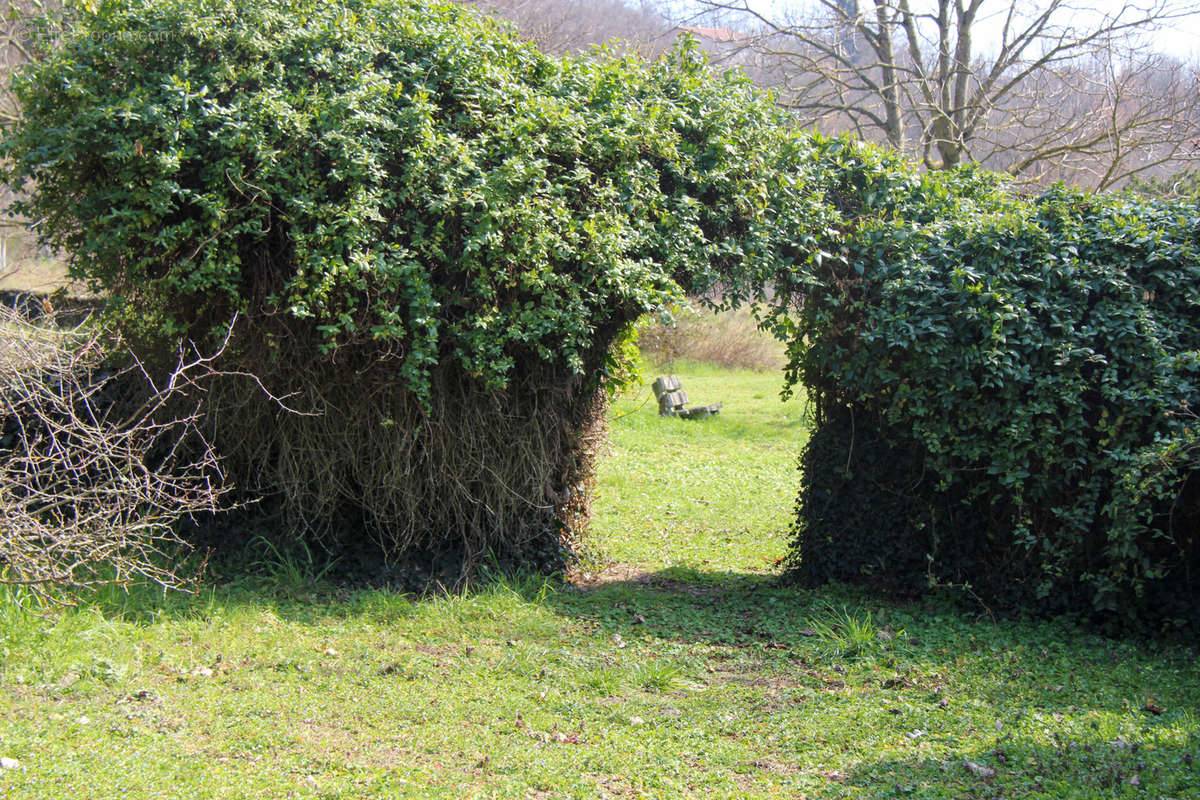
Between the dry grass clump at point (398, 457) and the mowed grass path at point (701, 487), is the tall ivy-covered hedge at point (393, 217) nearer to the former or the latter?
the dry grass clump at point (398, 457)

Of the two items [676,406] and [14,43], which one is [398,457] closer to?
[14,43]

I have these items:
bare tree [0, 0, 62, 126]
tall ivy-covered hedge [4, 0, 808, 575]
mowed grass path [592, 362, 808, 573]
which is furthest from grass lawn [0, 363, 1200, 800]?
bare tree [0, 0, 62, 126]

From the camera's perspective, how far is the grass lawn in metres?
3.87

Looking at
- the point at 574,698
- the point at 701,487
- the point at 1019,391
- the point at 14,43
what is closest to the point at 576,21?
the point at 14,43

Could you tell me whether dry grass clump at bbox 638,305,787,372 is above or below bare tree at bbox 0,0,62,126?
below

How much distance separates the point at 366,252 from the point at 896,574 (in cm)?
405

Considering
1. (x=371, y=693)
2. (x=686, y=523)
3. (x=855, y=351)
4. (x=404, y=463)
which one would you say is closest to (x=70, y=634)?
(x=371, y=693)

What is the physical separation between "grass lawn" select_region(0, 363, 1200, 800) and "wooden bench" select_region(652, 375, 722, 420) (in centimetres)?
813

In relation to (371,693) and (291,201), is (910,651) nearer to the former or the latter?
(371,693)

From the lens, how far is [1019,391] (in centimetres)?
569

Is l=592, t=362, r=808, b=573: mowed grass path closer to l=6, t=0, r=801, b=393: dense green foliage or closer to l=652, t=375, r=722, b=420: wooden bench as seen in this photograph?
l=652, t=375, r=722, b=420: wooden bench

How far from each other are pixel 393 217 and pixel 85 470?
2238 mm

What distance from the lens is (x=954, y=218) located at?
6352 millimetres

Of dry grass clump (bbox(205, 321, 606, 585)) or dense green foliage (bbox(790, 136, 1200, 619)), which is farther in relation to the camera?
dry grass clump (bbox(205, 321, 606, 585))
